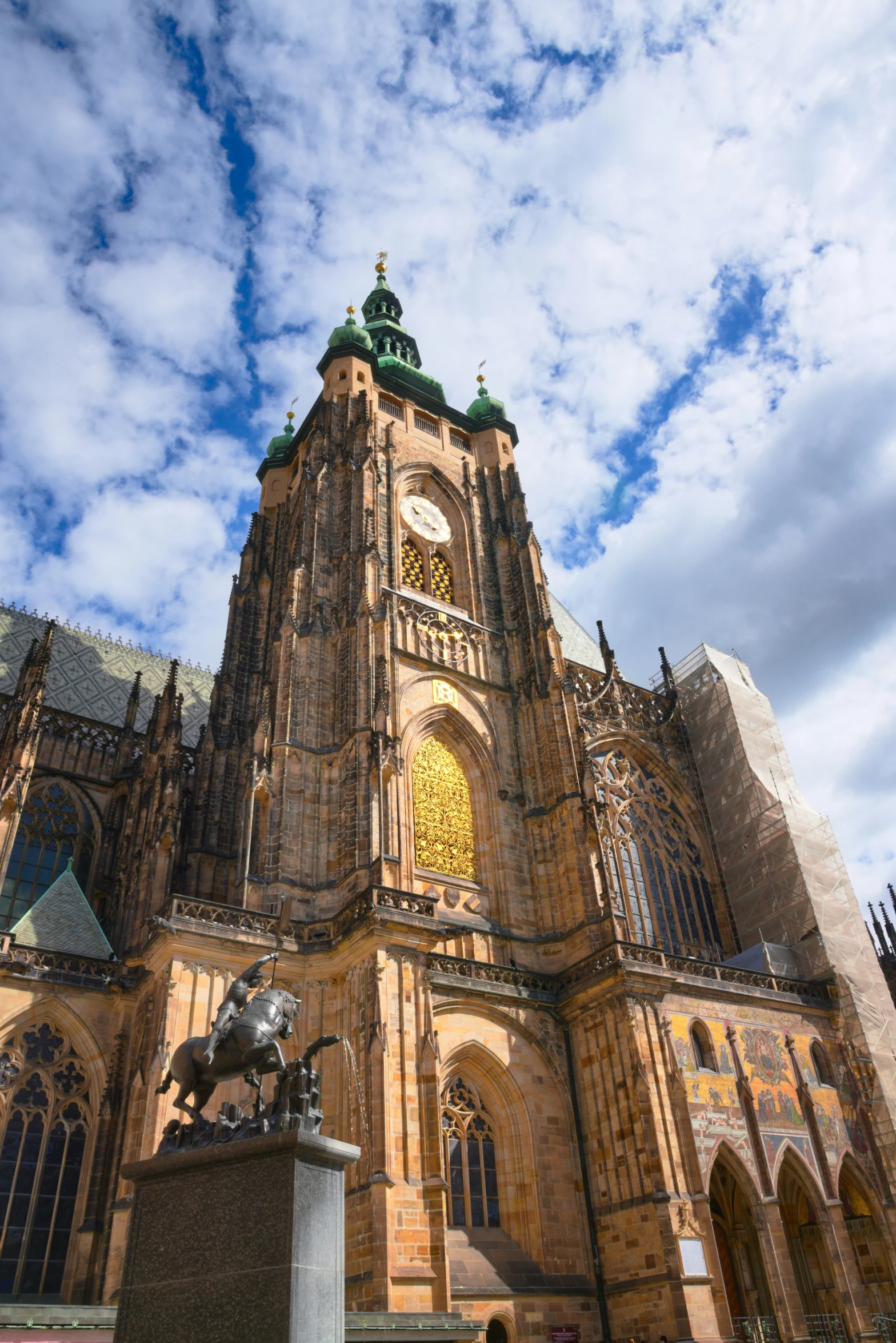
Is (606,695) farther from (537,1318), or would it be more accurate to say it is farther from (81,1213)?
(81,1213)

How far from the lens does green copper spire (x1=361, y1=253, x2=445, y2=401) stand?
35.3 m

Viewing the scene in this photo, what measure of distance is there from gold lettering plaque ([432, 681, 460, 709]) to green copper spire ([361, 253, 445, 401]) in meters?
13.0

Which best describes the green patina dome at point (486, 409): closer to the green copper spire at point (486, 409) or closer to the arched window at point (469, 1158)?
the green copper spire at point (486, 409)

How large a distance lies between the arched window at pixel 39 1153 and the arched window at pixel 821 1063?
1658cm

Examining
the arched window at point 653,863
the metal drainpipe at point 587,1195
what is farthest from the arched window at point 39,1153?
the arched window at point 653,863

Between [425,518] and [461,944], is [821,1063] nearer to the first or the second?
[461,944]

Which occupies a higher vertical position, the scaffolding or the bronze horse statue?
the scaffolding

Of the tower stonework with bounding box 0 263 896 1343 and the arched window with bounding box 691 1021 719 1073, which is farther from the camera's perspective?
the arched window with bounding box 691 1021 719 1073

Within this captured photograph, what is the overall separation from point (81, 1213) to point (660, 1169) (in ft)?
36.3

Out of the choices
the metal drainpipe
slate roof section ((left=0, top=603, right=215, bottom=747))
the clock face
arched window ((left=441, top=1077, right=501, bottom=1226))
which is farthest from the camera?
slate roof section ((left=0, top=603, right=215, bottom=747))

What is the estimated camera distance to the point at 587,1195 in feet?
64.7

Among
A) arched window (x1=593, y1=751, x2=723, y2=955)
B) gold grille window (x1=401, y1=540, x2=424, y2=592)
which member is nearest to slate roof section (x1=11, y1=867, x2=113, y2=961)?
gold grille window (x1=401, y1=540, x2=424, y2=592)

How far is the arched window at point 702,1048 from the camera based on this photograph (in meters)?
21.2

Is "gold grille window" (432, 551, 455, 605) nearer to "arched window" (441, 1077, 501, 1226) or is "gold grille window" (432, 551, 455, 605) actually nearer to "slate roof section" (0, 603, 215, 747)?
"slate roof section" (0, 603, 215, 747)
